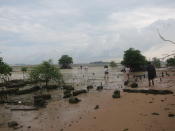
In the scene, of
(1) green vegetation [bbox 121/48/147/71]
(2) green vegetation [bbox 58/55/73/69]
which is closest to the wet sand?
(1) green vegetation [bbox 121/48/147/71]

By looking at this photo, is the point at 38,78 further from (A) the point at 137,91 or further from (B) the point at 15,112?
(A) the point at 137,91

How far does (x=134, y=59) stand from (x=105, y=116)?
1677 inches

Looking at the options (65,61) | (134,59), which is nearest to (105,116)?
(134,59)

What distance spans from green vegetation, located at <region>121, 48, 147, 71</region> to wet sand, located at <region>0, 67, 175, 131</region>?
37.3 m

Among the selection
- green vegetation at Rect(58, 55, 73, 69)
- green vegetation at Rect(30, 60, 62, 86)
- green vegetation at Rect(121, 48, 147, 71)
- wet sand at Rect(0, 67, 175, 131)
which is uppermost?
green vegetation at Rect(58, 55, 73, 69)

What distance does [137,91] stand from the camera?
714 inches

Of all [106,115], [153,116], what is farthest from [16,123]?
[153,116]

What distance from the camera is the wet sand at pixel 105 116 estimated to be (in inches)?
429

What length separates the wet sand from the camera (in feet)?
35.8

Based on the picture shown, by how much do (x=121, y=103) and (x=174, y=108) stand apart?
370cm

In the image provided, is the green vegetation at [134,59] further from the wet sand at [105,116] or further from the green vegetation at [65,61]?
the green vegetation at [65,61]

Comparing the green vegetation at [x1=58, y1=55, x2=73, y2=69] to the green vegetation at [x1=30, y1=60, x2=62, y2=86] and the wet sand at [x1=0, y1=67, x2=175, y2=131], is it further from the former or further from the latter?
the wet sand at [x1=0, y1=67, x2=175, y2=131]

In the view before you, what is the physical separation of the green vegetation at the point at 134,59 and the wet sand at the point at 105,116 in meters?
37.3

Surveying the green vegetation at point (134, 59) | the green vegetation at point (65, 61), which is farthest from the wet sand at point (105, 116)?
the green vegetation at point (65, 61)
